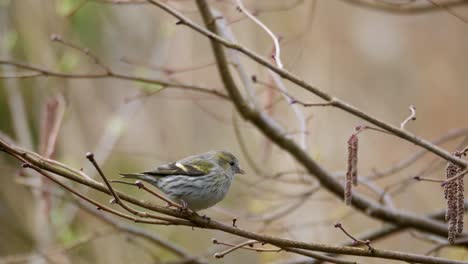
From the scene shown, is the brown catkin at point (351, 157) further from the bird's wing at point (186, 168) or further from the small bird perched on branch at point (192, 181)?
the bird's wing at point (186, 168)

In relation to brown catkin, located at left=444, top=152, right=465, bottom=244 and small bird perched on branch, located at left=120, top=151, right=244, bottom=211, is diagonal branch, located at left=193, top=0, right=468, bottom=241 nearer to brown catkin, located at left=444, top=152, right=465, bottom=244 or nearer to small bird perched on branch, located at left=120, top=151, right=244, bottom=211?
small bird perched on branch, located at left=120, top=151, right=244, bottom=211

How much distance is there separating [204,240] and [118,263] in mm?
1601

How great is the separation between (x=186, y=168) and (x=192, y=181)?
0.46ft

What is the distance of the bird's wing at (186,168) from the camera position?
13.2ft

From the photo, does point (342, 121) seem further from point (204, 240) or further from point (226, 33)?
point (226, 33)

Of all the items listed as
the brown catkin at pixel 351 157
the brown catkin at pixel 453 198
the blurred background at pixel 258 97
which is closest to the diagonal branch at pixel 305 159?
the brown catkin at pixel 351 157

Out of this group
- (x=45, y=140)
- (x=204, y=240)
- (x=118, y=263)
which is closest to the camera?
(x=45, y=140)

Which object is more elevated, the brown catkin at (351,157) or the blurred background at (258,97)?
the blurred background at (258,97)

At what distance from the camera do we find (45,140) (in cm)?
352

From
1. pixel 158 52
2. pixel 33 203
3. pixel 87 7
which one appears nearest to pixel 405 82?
pixel 158 52

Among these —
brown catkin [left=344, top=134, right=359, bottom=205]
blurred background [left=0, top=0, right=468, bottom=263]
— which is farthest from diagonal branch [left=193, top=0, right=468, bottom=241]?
blurred background [left=0, top=0, right=468, bottom=263]

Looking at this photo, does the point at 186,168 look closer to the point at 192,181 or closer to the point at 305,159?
the point at 192,181

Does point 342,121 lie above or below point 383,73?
below

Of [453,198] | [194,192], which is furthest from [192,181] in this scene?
[453,198]
